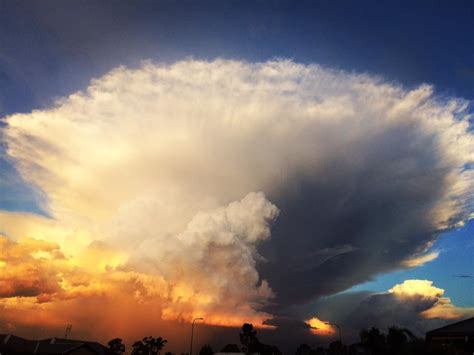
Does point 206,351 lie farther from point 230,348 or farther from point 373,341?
point 373,341

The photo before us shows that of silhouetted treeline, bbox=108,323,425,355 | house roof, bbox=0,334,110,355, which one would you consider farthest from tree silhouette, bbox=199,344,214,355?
house roof, bbox=0,334,110,355

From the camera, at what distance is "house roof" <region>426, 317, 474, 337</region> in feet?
291

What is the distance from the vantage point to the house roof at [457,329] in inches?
3492

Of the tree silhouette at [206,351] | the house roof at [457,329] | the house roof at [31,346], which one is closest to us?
the house roof at [457,329]

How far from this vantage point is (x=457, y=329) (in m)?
92.7

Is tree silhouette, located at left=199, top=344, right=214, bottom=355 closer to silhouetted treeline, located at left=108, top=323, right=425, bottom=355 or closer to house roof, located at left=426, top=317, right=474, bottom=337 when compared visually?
silhouetted treeline, located at left=108, top=323, right=425, bottom=355

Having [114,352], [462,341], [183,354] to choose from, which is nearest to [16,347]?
[114,352]

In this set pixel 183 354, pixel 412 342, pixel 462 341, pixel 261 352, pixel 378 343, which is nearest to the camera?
pixel 462 341

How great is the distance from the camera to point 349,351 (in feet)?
579

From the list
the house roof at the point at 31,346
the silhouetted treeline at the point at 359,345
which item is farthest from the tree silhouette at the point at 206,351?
the house roof at the point at 31,346

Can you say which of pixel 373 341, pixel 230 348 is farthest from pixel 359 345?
pixel 230 348

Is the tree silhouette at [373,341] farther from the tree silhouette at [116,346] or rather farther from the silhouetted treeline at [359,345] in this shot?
the tree silhouette at [116,346]

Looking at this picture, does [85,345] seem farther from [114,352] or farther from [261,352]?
[261,352]

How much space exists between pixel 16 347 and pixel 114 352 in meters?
47.5
